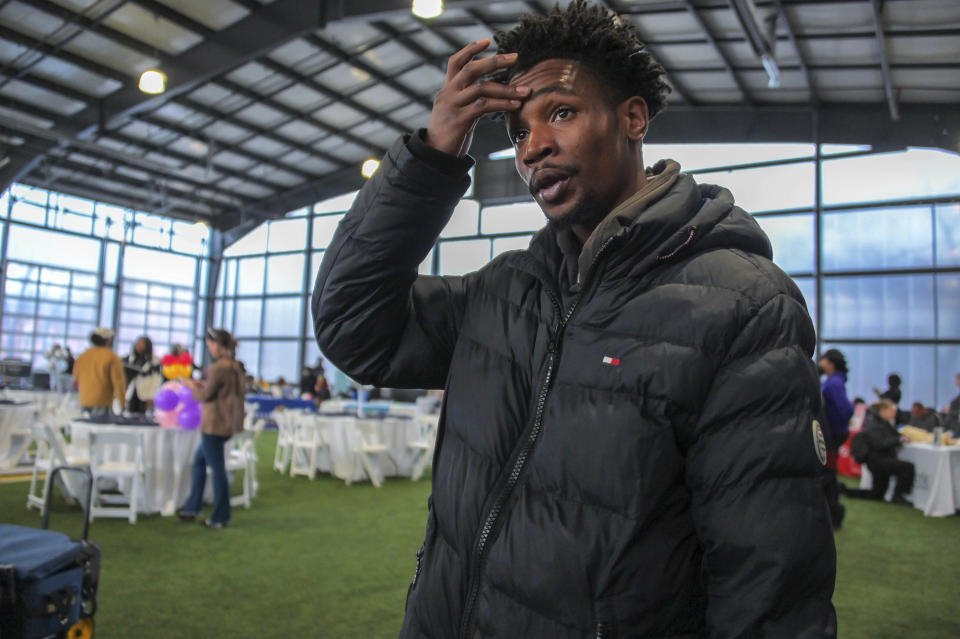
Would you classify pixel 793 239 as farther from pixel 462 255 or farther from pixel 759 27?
pixel 462 255

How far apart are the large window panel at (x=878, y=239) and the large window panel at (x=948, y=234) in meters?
0.13

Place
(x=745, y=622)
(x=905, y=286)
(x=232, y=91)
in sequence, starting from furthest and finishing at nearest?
1. (x=232, y=91)
2. (x=905, y=286)
3. (x=745, y=622)

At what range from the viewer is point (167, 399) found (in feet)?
19.7

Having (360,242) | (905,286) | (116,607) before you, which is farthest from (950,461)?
(360,242)

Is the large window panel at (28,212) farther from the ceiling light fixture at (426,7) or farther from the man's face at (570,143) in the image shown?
the man's face at (570,143)

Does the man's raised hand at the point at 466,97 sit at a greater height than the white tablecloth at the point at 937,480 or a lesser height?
greater

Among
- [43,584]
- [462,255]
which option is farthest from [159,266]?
[43,584]

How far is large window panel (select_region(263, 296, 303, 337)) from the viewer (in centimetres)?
1972

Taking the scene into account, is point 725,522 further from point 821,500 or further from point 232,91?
point 232,91

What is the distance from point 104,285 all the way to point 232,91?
8711 mm

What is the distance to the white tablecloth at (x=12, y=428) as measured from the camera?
766 cm

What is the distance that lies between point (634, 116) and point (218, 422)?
5.05 m

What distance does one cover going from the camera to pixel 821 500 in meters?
0.80

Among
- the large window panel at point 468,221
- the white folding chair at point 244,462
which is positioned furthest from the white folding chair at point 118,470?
the large window panel at point 468,221
